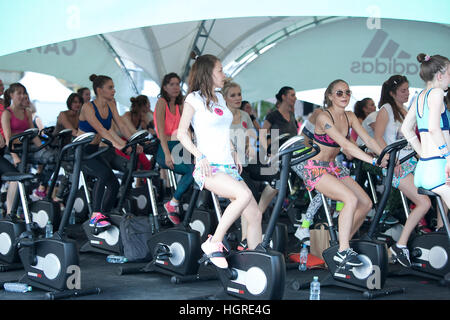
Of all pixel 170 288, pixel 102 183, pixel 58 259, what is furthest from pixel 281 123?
pixel 58 259

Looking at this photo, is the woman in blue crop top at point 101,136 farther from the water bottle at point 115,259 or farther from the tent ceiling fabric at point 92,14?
the tent ceiling fabric at point 92,14

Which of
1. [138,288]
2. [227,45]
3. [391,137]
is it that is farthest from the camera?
[227,45]

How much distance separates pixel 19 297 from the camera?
3.62 meters

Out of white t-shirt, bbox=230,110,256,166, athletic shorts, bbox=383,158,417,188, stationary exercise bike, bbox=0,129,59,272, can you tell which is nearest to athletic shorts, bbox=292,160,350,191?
athletic shorts, bbox=383,158,417,188

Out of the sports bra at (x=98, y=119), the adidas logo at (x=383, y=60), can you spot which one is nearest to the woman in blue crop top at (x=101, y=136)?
the sports bra at (x=98, y=119)

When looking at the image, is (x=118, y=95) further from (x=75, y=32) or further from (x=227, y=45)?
(x=75, y=32)

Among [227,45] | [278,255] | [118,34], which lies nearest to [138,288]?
[278,255]

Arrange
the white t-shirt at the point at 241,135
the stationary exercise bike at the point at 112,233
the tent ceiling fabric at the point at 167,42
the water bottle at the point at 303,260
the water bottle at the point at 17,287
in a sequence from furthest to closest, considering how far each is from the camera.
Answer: the tent ceiling fabric at the point at 167,42 < the white t-shirt at the point at 241,135 < the stationary exercise bike at the point at 112,233 < the water bottle at the point at 303,260 < the water bottle at the point at 17,287

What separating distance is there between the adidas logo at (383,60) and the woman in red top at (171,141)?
6.33 m

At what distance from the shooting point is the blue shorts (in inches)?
139

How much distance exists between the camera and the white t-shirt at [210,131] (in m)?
3.54

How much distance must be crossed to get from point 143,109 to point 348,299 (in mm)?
4906

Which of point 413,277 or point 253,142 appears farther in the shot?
point 253,142

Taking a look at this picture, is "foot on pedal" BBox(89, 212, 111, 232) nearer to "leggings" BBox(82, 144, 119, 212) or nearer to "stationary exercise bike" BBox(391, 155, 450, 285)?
"leggings" BBox(82, 144, 119, 212)
